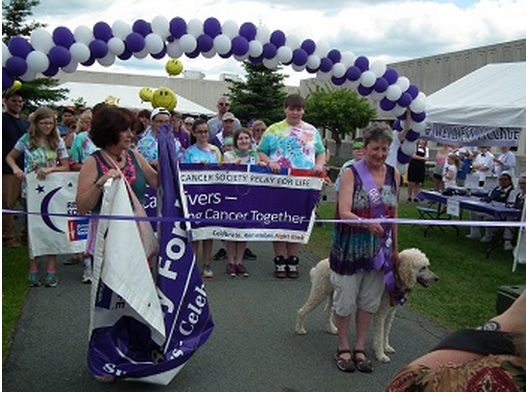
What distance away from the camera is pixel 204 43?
6.86 meters

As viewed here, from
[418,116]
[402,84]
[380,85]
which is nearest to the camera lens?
[380,85]

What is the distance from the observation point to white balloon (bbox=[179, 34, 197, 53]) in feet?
22.3

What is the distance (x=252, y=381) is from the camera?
167 inches

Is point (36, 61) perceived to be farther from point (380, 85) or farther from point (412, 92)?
point (412, 92)

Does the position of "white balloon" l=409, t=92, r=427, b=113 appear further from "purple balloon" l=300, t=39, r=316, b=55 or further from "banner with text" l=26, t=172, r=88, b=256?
"banner with text" l=26, t=172, r=88, b=256

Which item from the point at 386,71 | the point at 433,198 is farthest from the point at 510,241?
the point at 386,71

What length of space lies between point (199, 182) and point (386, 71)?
2.98 meters

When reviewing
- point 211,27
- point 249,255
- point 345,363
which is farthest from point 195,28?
point 345,363

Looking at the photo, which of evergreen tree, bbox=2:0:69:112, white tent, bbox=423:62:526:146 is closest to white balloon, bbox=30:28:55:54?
white tent, bbox=423:62:526:146

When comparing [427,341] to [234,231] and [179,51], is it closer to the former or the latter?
[234,231]

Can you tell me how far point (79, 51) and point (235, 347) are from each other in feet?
12.0

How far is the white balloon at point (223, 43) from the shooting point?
686 cm

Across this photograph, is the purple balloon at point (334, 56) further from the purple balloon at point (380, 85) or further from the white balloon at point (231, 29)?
the white balloon at point (231, 29)

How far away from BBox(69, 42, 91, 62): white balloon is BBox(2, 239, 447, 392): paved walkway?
256 centimetres
